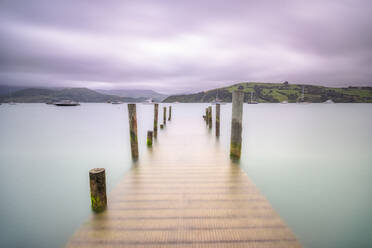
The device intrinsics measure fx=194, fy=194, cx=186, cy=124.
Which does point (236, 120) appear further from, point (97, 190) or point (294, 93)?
point (294, 93)

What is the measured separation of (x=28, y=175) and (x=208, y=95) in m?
159

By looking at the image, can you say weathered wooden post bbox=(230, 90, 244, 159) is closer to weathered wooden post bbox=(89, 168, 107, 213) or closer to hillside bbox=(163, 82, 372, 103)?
weathered wooden post bbox=(89, 168, 107, 213)

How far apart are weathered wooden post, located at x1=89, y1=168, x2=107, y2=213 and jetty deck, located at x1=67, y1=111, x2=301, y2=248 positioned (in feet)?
0.56

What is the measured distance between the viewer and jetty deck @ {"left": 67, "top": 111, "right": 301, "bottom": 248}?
270cm

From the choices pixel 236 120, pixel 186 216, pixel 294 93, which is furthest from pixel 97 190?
pixel 294 93

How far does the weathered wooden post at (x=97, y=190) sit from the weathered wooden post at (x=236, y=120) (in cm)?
473

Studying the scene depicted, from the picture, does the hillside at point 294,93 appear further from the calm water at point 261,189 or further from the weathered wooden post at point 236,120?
the weathered wooden post at point 236,120

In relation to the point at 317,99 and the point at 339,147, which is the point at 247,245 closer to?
the point at 339,147

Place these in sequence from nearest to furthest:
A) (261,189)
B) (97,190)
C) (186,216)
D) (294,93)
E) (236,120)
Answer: (186,216) → (97,190) → (261,189) → (236,120) → (294,93)

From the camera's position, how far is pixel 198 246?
8.57 ft

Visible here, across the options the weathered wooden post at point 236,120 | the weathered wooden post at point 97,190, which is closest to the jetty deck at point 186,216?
the weathered wooden post at point 97,190

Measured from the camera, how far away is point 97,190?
3.46 meters

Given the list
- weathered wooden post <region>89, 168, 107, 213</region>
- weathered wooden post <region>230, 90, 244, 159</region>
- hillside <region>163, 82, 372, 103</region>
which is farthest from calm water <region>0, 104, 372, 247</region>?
hillside <region>163, 82, 372, 103</region>

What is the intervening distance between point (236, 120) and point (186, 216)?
170 inches
